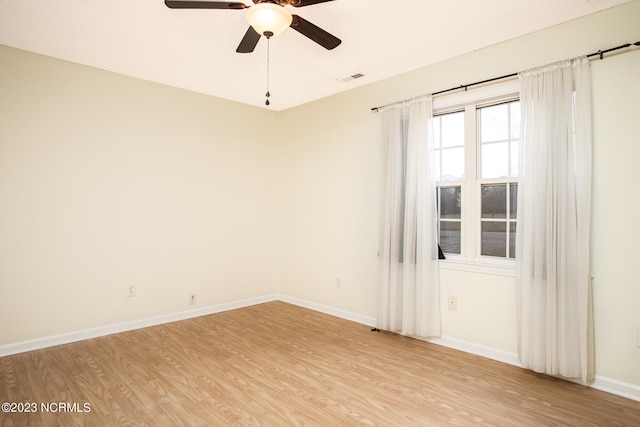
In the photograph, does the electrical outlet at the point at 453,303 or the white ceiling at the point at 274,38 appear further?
the electrical outlet at the point at 453,303

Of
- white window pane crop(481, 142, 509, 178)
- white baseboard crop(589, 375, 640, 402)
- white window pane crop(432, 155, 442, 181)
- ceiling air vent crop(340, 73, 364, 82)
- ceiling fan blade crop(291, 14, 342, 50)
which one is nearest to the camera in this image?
ceiling fan blade crop(291, 14, 342, 50)

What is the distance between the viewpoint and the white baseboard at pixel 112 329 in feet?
10.5

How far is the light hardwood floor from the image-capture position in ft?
7.27

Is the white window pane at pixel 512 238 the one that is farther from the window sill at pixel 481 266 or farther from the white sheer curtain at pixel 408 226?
the white sheer curtain at pixel 408 226

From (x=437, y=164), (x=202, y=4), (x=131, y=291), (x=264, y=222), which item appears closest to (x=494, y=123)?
(x=437, y=164)

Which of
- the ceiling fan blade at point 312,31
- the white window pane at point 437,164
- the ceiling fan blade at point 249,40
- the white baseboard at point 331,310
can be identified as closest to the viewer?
the ceiling fan blade at point 312,31

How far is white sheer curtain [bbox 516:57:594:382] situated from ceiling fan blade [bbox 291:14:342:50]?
1.72 m

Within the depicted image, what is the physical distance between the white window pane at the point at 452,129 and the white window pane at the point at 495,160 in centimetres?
26

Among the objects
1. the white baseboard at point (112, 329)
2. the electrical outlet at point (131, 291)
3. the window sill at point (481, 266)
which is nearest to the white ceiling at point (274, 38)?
the window sill at point (481, 266)

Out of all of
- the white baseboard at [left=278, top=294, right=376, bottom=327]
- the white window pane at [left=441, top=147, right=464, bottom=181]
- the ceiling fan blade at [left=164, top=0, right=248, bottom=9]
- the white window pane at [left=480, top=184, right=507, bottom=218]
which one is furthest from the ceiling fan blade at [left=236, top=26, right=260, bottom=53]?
the white baseboard at [left=278, top=294, right=376, bottom=327]

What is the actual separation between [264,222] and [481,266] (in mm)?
3047

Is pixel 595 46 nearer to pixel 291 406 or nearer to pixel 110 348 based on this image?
pixel 291 406

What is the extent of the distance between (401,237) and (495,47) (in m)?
1.97

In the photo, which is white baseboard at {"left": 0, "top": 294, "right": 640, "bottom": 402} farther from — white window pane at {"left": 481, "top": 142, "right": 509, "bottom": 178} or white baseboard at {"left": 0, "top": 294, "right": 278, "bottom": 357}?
white window pane at {"left": 481, "top": 142, "right": 509, "bottom": 178}
